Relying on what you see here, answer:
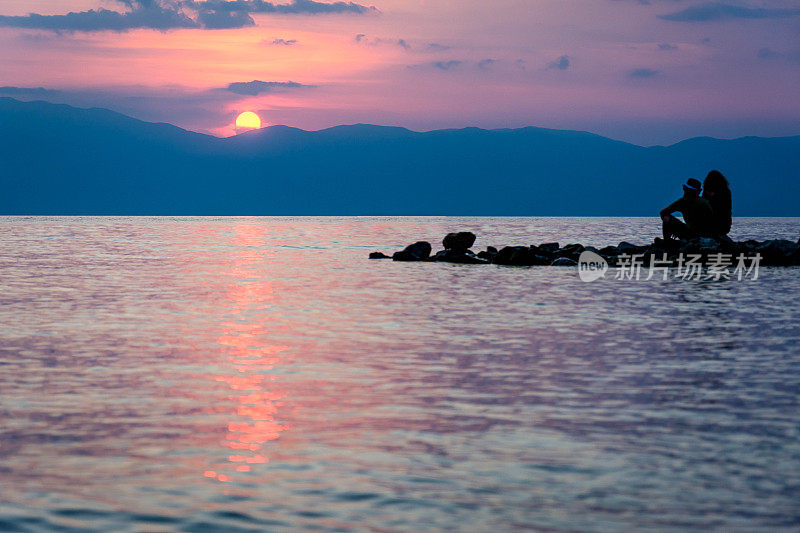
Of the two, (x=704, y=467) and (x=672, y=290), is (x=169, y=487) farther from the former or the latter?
(x=672, y=290)

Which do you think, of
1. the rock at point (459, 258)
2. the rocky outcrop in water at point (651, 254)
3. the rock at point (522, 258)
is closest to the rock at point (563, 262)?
the rocky outcrop in water at point (651, 254)

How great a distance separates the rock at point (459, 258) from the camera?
148 feet

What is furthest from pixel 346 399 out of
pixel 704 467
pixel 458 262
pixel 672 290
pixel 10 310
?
pixel 458 262

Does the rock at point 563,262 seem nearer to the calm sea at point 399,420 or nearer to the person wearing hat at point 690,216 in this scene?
the person wearing hat at point 690,216

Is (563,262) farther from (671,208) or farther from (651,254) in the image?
(671,208)

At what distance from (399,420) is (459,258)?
121ft

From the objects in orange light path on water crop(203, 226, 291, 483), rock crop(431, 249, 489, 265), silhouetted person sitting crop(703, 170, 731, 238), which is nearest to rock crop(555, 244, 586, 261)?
rock crop(431, 249, 489, 265)

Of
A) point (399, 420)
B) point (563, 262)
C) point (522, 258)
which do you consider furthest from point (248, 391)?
point (522, 258)

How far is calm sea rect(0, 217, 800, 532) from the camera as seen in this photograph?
6.54 m

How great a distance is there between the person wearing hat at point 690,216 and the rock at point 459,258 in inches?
335

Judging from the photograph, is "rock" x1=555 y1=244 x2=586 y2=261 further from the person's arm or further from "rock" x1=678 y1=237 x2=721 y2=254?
"rock" x1=678 y1=237 x2=721 y2=254

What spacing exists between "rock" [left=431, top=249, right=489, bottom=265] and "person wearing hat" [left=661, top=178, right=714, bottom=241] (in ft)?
28.0

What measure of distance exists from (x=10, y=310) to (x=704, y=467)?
57.8 ft

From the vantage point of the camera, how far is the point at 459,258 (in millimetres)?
46031
